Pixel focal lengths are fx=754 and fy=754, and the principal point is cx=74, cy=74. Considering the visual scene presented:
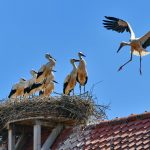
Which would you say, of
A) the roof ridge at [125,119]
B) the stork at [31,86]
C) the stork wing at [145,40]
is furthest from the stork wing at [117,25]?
the stork at [31,86]

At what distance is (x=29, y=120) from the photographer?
17.0m

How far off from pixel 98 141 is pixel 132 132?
0.87 metres

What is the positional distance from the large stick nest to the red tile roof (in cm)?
50

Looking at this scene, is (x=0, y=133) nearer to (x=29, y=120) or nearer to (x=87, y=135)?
(x=29, y=120)

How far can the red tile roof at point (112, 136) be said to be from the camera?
1390cm

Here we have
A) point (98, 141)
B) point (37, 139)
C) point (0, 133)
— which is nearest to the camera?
point (98, 141)

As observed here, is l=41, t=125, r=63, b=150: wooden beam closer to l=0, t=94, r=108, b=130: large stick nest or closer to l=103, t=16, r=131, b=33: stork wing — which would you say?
l=0, t=94, r=108, b=130: large stick nest

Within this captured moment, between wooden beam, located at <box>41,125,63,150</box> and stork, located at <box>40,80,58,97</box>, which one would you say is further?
stork, located at <box>40,80,58,97</box>

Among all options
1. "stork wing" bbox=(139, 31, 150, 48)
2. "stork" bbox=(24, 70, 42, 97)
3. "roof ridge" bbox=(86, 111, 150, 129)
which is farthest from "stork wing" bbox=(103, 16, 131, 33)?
"stork" bbox=(24, 70, 42, 97)

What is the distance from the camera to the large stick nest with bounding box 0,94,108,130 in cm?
1681

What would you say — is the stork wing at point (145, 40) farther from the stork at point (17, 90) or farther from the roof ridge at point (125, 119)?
the stork at point (17, 90)

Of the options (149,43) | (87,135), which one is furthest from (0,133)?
(149,43)

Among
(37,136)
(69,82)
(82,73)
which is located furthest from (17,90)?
(37,136)

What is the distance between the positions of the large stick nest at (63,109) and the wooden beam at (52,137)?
28cm
